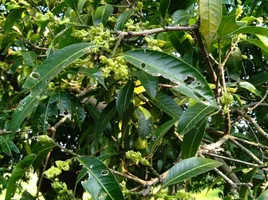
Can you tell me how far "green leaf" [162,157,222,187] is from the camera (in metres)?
0.81

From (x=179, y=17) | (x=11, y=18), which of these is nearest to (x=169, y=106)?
(x=179, y=17)

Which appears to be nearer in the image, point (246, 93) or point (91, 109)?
point (91, 109)

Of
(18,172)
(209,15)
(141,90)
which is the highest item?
(209,15)

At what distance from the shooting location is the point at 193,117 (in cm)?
85

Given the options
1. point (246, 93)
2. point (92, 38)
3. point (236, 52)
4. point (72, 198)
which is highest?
point (92, 38)

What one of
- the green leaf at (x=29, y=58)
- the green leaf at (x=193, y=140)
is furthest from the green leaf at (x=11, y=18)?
the green leaf at (x=193, y=140)

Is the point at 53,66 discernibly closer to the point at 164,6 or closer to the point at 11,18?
the point at 164,6

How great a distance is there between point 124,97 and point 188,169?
0.23 m

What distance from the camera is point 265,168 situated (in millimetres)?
926

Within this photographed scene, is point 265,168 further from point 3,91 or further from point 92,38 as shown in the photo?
point 3,91

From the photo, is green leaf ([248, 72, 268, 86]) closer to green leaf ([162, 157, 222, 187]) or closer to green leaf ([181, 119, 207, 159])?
green leaf ([181, 119, 207, 159])

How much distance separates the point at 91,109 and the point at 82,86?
0.08 m

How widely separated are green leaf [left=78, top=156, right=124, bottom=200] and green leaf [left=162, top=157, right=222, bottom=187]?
13 cm

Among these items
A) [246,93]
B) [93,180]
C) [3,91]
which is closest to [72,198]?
[93,180]
